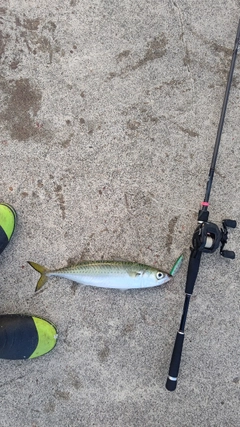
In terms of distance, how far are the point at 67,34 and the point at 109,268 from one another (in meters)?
1.48

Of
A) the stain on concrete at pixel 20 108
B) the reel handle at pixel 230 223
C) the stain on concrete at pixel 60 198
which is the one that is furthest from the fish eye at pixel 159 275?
the stain on concrete at pixel 20 108

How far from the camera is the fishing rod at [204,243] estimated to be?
1.95 metres

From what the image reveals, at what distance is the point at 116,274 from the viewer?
2074 millimetres

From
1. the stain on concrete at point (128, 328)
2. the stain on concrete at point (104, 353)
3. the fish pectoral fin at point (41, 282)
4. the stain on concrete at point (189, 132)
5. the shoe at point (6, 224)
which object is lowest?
the stain on concrete at point (104, 353)

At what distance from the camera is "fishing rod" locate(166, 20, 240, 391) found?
1.95m

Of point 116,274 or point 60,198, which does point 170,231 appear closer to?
point 116,274

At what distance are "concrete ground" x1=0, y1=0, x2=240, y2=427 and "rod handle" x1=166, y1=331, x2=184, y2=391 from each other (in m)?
0.10

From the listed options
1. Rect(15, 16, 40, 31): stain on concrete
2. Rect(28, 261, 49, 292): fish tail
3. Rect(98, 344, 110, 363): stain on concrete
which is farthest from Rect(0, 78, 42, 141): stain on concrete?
Rect(98, 344, 110, 363): stain on concrete

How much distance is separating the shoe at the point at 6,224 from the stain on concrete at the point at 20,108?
17.7 inches

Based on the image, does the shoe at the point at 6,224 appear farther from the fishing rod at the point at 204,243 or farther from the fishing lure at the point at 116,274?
the fishing rod at the point at 204,243

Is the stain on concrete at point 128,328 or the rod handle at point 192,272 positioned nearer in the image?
the rod handle at point 192,272

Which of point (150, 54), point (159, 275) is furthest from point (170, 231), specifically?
point (150, 54)

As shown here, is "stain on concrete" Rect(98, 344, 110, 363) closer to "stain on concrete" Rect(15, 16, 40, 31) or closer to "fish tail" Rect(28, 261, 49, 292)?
"fish tail" Rect(28, 261, 49, 292)

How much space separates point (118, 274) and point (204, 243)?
523 mm
